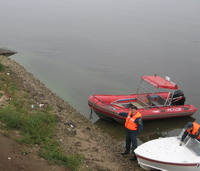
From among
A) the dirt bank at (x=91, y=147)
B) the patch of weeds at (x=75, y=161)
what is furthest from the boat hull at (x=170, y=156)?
the patch of weeds at (x=75, y=161)

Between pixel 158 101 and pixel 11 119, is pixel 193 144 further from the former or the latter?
pixel 11 119

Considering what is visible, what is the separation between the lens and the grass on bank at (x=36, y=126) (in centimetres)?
656

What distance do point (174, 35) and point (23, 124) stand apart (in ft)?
89.8

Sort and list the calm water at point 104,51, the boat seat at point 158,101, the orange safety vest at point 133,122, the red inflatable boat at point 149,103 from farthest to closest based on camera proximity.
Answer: the calm water at point 104,51
the boat seat at point 158,101
the red inflatable boat at point 149,103
the orange safety vest at point 133,122

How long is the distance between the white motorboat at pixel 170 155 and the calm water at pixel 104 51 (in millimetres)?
3013

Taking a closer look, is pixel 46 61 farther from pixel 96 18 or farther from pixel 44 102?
pixel 96 18

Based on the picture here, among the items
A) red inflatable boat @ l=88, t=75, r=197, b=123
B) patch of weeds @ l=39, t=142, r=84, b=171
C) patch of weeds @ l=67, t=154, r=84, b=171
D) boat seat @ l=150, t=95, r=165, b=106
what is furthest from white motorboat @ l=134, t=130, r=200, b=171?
boat seat @ l=150, t=95, r=165, b=106

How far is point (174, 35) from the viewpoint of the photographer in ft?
104

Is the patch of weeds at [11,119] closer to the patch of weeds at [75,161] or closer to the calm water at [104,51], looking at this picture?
the patch of weeds at [75,161]

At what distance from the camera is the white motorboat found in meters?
7.30

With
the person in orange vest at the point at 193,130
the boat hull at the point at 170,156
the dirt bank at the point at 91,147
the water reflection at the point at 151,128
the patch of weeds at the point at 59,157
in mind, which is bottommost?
the water reflection at the point at 151,128

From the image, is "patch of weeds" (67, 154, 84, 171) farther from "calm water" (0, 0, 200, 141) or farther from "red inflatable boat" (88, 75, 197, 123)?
"red inflatable boat" (88, 75, 197, 123)

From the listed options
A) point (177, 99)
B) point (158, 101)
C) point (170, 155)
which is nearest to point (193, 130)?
point (170, 155)

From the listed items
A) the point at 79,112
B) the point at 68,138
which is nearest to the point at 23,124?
the point at 68,138
